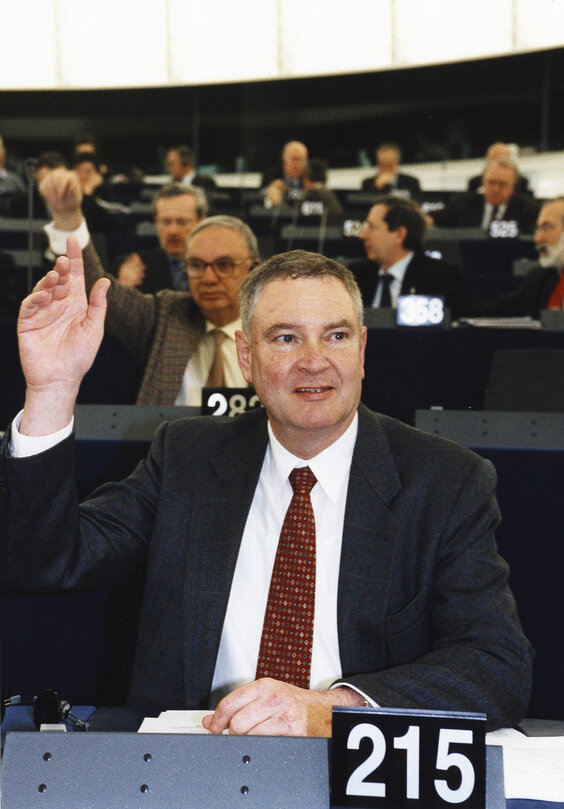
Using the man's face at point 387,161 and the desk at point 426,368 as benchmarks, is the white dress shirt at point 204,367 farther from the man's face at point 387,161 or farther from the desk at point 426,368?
the man's face at point 387,161

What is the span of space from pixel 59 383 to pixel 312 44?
40.2 ft

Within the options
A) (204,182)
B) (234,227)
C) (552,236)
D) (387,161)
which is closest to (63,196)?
(234,227)

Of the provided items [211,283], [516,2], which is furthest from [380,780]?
[516,2]

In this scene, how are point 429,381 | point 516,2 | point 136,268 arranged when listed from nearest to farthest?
1. point 429,381
2. point 136,268
3. point 516,2

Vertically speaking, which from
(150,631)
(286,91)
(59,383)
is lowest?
(150,631)

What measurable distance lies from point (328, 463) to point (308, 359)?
16 centimetres

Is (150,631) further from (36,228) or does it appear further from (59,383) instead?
(36,228)

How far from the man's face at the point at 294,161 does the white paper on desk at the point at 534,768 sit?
946 centimetres

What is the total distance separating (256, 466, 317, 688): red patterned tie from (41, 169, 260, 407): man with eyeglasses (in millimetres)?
1767

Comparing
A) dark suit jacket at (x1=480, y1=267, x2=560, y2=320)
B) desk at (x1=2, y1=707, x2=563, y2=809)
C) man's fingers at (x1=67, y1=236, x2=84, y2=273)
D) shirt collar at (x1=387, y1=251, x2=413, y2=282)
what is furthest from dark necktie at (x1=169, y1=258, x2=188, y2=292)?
desk at (x1=2, y1=707, x2=563, y2=809)

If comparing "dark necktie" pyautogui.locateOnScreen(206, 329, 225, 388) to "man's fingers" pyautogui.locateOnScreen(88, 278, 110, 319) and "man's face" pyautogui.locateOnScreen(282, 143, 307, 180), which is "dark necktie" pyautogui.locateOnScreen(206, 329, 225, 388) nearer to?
"man's fingers" pyautogui.locateOnScreen(88, 278, 110, 319)

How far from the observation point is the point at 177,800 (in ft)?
3.34

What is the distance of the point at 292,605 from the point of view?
1584mm

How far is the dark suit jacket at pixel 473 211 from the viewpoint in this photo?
8875mm
